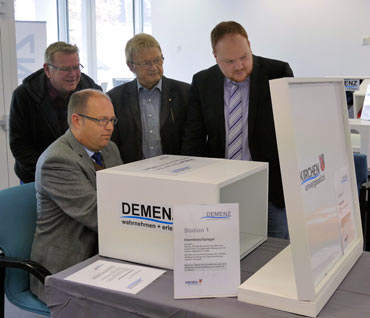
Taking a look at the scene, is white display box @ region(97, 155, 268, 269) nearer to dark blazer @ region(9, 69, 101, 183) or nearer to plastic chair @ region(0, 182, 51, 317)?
plastic chair @ region(0, 182, 51, 317)

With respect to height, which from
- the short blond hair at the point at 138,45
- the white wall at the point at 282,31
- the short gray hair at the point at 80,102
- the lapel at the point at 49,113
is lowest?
the short gray hair at the point at 80,102

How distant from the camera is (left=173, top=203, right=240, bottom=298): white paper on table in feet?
3.92

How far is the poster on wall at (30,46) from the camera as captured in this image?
207 inches

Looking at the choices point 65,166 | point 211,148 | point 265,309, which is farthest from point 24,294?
point 265,309

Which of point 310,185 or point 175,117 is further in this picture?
point 175,117

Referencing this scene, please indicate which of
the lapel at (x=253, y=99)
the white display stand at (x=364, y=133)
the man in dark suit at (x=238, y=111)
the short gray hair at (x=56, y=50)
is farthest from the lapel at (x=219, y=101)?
the white display stand at (x=364, y=133)

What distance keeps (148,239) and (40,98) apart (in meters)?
1.42

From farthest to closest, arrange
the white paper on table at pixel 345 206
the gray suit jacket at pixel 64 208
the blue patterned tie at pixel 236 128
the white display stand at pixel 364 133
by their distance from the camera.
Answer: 1. the white display stand at pixel 364 133
2. the blue patterned tie at pixel 236 128
3. the gray suit jacket at pixel 64 208
4. the white paper on table at pixel 345 206

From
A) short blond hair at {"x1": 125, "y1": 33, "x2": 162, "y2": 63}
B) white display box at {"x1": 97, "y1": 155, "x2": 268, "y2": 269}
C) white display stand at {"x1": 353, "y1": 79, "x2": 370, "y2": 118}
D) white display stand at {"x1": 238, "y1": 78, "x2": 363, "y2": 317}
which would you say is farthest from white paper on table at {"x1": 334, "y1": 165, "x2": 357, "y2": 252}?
white display stand at {"x1": 353, "y1": 79, "x2": 370, "y2": 118}

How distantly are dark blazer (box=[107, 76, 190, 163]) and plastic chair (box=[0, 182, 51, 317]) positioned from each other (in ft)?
1.75

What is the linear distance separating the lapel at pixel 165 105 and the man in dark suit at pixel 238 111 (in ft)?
0.57

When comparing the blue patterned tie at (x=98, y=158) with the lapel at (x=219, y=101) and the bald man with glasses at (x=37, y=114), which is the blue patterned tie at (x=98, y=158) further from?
the bald man with glasses at (x=37, y=114)

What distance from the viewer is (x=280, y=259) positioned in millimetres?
1407

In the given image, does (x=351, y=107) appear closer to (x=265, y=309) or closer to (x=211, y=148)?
(x=211, y=148)
